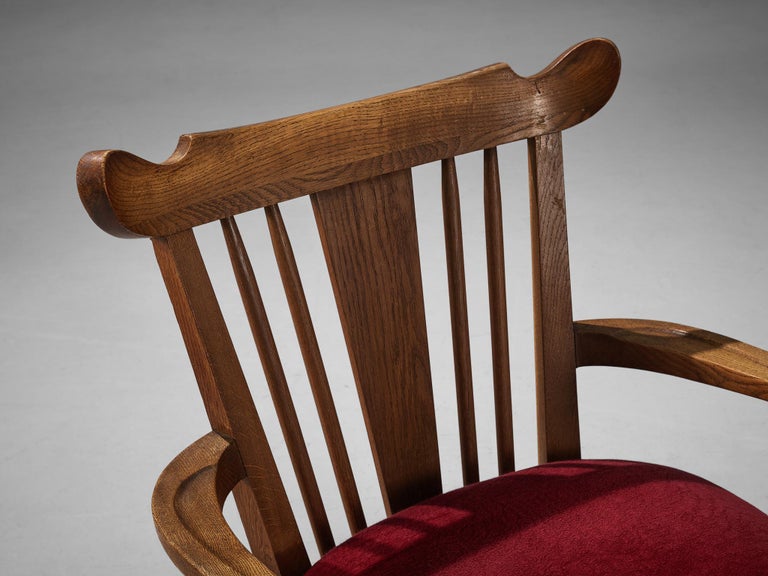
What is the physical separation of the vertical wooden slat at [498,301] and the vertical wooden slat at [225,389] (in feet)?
0.85

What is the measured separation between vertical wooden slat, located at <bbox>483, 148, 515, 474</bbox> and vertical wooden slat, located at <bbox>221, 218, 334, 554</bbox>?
0.72ft

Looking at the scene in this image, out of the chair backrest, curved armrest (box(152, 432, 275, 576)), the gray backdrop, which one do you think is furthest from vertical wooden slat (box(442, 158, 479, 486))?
the gray backdrop

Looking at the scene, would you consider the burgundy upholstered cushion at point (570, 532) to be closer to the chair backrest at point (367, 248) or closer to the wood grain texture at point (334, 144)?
the chair backrest at point (367, 248)

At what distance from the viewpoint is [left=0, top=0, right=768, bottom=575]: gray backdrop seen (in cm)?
188

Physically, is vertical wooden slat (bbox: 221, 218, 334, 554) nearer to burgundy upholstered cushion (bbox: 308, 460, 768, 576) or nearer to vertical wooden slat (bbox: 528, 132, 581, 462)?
burgundy upholstered cushion (bbox: 308, 460, 768, 576)

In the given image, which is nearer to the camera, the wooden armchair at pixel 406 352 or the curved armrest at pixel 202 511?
the curved armrest at pixel 202 511

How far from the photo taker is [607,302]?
2352mm

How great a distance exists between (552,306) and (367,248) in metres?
0.23

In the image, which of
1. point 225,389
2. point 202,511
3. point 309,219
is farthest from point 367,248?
point 309,219

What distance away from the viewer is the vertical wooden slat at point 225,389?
86cm

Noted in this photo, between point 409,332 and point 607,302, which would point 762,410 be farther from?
point 409,332

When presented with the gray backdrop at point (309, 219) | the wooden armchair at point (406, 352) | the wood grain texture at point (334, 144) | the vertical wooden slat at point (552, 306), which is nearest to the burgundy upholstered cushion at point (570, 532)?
the wooden armchair at point (406, 352)

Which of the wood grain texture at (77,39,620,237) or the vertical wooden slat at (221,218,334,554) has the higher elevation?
the wood grain texture at (77,39,620,237)

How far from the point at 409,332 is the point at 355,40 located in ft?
12.4
